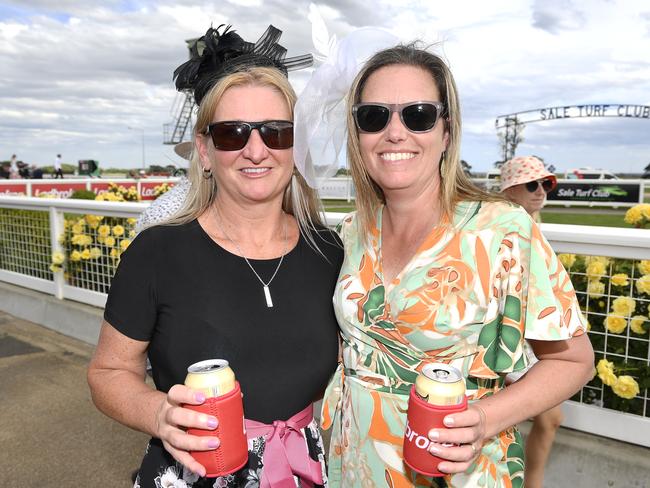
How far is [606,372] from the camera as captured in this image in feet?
9.50

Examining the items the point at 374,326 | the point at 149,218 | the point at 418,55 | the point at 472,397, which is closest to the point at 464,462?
the point at 472,397

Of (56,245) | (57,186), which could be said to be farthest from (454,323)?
(57,186)

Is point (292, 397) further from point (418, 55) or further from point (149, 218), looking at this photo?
point (149, 218)

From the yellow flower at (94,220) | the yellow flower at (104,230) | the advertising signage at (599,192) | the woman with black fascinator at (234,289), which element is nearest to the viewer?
the woman with black fascinator at (234,289)

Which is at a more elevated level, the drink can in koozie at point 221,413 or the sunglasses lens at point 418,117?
the sunglasses lens at point 418,117

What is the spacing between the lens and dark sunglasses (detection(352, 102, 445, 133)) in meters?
1.78

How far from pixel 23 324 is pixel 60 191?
963cm

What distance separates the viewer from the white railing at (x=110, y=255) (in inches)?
113

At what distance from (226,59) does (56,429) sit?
131 inches

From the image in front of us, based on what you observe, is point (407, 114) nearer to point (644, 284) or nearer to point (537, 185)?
point (644, 284)

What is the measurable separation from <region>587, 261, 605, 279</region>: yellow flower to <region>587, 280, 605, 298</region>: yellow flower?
46 millimetres

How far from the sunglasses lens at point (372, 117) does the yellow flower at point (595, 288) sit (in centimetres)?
189

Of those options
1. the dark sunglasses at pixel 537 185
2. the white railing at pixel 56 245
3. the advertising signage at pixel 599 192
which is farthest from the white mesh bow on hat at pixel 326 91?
the advertising signage at pixel 599 192

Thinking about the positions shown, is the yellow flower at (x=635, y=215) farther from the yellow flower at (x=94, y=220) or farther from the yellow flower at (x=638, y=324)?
the yellow flower at (x=94, y=220)
